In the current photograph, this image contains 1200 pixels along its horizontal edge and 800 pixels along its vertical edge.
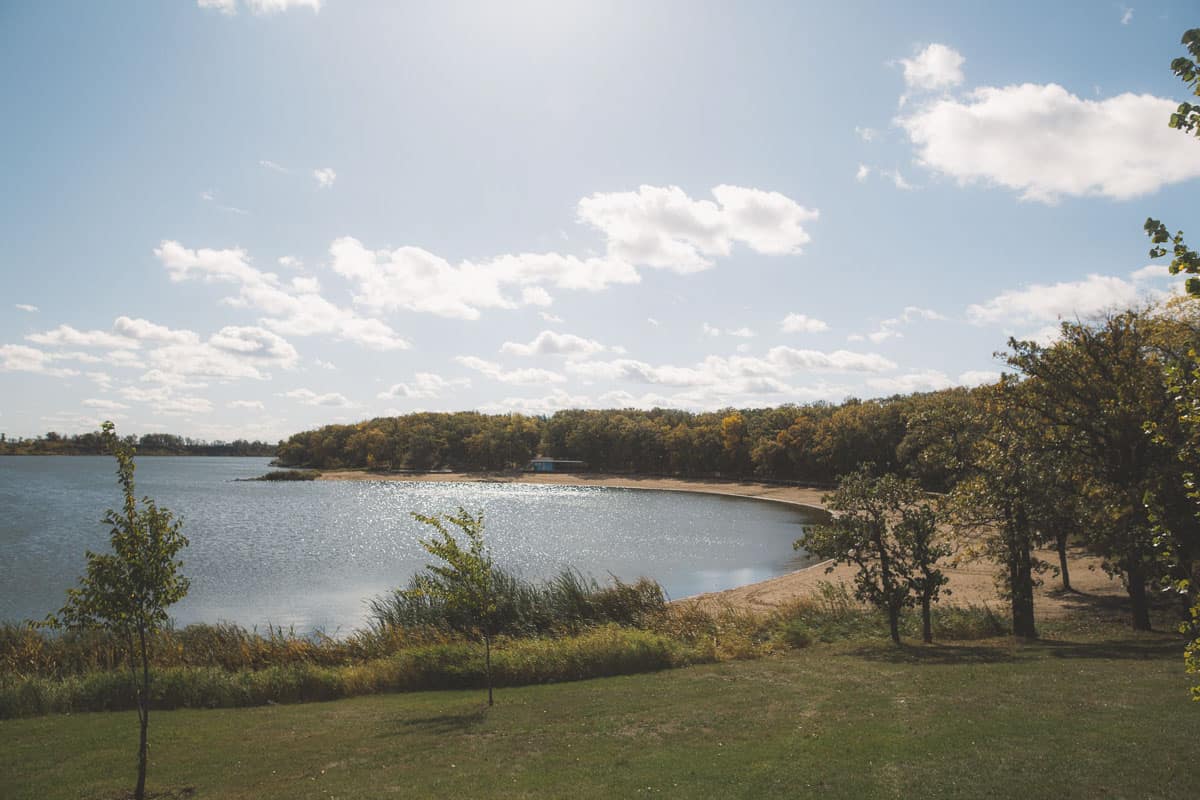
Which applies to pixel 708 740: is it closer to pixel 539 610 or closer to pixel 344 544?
pixel 539 610

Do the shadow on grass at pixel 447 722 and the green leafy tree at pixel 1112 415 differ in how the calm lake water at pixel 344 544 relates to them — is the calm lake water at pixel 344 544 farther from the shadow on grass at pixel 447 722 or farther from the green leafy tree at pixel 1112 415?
the green leafy tree at pixel 1112 415

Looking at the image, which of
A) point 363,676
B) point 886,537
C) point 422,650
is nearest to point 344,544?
point 422,650

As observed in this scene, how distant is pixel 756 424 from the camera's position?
390 feet

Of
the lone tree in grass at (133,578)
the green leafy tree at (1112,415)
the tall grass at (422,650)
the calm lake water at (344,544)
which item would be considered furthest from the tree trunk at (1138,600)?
the lone tree in grass at (133,578)

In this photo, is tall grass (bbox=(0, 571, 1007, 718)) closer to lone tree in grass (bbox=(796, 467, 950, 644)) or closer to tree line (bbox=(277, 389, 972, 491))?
A: lone tree in grass (bbox=(796, 467, 950, 644))

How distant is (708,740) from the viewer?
11.1 m

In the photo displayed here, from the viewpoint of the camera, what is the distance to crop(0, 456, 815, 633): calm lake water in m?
32.2

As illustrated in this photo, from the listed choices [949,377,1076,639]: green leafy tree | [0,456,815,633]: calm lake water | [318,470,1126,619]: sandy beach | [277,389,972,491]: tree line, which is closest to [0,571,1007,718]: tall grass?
[949,377,1076,639]: green leafy tree

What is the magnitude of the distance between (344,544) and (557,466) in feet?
336

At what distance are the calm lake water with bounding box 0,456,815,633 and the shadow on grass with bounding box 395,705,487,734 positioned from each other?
48.0 ft

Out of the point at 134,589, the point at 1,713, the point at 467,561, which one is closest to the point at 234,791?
the point at 134,589

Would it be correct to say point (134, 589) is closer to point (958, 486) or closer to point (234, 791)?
point (234, 791)

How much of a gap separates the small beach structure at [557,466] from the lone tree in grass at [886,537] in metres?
130

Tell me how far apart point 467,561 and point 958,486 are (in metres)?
14.4
